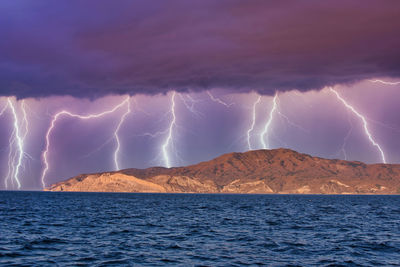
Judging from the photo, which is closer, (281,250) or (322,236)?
(281,250)

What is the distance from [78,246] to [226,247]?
461 inches

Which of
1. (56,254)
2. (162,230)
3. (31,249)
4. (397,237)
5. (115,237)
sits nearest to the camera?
(56,254)

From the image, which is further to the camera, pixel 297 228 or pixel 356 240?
pixel 297 228

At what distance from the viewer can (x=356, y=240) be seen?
128ft

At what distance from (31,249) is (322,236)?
26589 mm

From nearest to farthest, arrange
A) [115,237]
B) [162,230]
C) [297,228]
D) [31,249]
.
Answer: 1. [31,249]
2. [115,237]
3. [162,230]
4. [297,228]

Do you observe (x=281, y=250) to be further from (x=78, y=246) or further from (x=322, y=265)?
(x=78, y=246)

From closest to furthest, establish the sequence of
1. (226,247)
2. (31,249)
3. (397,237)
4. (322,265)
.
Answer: (322,265)
(31,249)
(226,247)
(397,237)

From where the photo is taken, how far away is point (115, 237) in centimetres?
3891

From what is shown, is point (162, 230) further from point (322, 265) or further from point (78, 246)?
point (322, 265)

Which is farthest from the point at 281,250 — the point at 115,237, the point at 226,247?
the point at 115,237

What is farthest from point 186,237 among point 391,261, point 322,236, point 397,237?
point 397,237

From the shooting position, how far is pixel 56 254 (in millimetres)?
29594

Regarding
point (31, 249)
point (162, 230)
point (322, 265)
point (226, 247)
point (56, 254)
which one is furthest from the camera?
point (162, 230)
